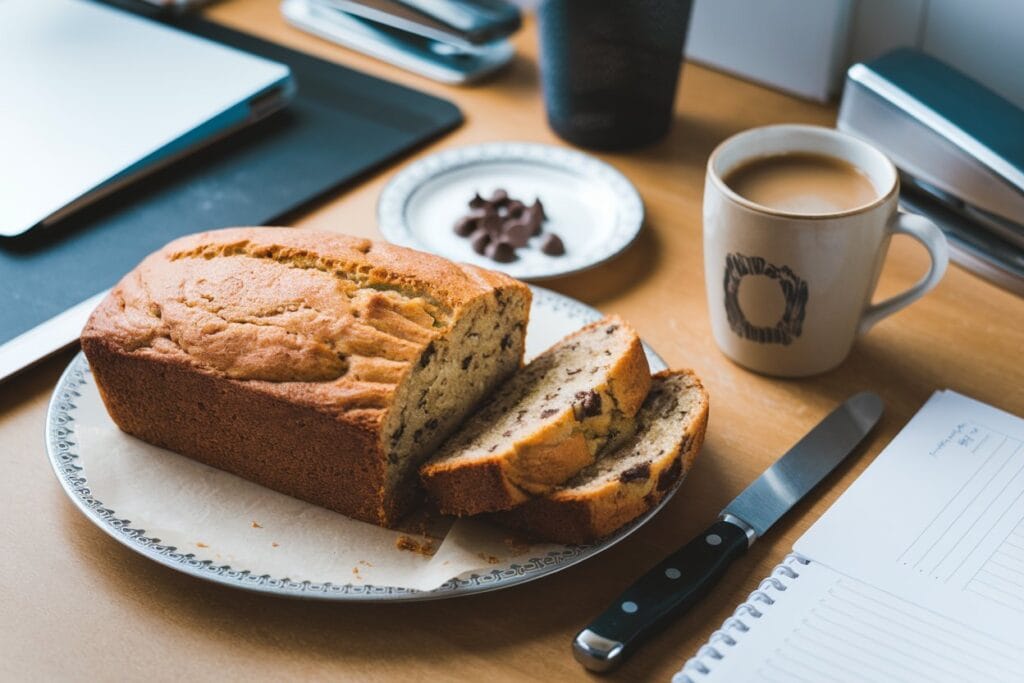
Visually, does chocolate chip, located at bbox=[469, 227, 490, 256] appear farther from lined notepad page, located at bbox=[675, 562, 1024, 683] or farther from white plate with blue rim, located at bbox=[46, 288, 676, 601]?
lined notepad page, located at bbox=[675, 562, 1024, 683]

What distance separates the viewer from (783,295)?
1.21m

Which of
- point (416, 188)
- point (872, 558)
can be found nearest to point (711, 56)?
point (416, 188)

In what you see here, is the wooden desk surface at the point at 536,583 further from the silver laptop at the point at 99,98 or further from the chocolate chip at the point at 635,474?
the silver laptop at the point at 99,98

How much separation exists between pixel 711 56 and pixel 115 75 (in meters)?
1.06

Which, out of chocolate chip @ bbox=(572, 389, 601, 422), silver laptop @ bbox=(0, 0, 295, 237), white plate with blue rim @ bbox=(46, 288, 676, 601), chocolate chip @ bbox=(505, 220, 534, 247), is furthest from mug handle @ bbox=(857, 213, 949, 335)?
silver laptop @ bbox=(0, 0, 295, 237)

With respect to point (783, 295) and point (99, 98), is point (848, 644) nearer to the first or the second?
point (783, 295)

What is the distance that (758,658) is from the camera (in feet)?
3.04

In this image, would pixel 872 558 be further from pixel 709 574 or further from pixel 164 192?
pixel 164 192

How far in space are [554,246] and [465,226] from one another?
14 centimetres

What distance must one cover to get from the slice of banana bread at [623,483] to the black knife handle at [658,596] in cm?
6

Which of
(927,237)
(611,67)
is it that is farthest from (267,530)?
(611,67)

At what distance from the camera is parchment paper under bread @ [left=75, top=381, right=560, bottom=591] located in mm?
1016

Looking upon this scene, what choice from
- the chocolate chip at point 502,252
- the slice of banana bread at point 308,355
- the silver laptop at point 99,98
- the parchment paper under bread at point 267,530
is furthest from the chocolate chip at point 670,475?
the silver laptop at point 99,98

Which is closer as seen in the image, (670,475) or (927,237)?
(670,475)
